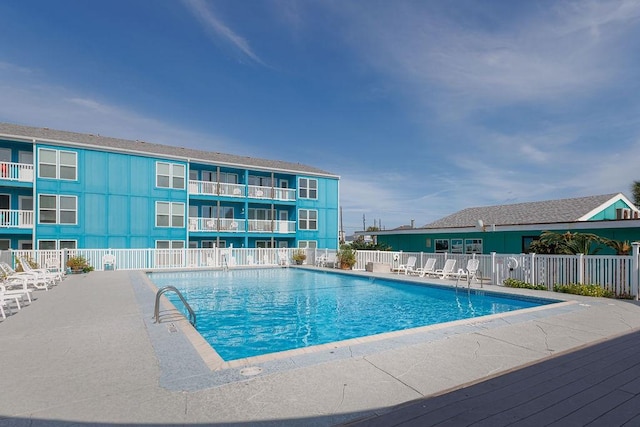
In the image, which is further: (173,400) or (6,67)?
(6,67)

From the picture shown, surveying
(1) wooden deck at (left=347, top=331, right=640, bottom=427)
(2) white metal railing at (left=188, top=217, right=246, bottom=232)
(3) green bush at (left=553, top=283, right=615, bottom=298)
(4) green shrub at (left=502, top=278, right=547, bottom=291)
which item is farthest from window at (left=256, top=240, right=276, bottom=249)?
(1) wooden deck at (left=347, top=331, right=640, bottom=427)

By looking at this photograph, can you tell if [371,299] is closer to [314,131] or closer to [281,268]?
[281,268]

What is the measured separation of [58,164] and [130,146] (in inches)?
168

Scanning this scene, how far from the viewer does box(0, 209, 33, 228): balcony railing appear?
770 inches

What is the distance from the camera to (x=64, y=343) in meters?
5.62

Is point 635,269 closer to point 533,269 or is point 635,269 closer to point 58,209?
point 533,269

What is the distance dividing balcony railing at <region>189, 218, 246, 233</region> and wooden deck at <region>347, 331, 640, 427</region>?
23.3 meters

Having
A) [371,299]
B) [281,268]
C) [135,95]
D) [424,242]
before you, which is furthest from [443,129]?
[135,95]

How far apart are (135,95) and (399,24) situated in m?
14.3

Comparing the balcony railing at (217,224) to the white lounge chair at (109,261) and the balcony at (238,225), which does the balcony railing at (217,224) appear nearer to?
the balcony at (238,225)

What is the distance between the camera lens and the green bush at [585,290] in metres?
10.5

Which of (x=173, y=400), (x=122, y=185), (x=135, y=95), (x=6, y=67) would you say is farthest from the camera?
(x=122, y=185)

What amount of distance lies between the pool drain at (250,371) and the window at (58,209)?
21.4 metres

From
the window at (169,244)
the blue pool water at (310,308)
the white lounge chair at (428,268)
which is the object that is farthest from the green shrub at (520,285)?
the window at (169,244)
